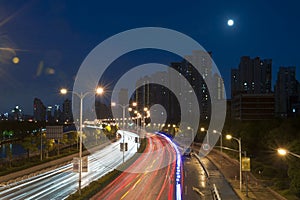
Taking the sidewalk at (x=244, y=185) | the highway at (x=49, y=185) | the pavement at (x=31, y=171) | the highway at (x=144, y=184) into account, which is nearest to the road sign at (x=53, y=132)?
the pavement at (x=31, y=171)

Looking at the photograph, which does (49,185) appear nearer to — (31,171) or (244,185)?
(31,171)

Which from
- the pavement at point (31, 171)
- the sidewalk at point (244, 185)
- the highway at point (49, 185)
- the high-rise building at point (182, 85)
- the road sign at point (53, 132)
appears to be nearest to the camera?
the highway at point (49, 185)

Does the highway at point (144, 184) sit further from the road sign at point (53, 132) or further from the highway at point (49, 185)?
the road sign at point (53, 132)

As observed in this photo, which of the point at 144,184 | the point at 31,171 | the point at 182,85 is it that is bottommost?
the point at 31,171

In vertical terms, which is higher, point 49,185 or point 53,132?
point 53,132

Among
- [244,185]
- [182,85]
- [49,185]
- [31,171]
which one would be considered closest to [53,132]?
[31,171]

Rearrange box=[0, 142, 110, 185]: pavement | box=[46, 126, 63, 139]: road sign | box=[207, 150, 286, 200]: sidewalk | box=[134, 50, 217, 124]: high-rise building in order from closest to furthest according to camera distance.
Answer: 1. box=[207, 150, 286, 200]: sidewalk
2. box=[0, 142, 110, 185]: pavement
3. box=[46, 126, 63, 139]: road sign
4. box=[134, 50, 217, 124]: high-rise building

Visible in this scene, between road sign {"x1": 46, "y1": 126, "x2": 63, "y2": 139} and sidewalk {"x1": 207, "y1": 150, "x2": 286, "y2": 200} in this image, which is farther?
road sign {"x1": 46, "y1": 126, "x2": 63, "y2": 139}

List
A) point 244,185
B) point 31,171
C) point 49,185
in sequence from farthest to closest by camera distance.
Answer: point 31,171 → point 244,185 → point 49,185

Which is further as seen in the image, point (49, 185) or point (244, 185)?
point (244, 185)

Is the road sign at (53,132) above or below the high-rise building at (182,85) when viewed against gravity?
below

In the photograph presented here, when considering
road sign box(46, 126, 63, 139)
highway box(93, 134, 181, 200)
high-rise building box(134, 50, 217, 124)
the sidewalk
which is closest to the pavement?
road sign box(46, 126, 63, 139)

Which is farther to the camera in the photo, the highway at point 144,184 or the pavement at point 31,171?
the pavement at point 31,171

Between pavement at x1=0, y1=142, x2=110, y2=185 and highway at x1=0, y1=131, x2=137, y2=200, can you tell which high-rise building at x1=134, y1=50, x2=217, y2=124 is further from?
highway at x1=0, y1=131, x2=137, y2=200
